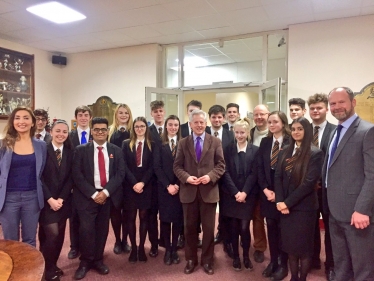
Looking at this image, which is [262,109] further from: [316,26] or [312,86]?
[316,26]

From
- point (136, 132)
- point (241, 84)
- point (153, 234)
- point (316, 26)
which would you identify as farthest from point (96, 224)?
point (316, 26)

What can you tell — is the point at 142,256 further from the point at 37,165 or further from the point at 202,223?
the point at 37,165

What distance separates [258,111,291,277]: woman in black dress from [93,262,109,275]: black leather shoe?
60.7 inches

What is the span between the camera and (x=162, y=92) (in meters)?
6.12

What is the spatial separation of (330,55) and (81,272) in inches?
193

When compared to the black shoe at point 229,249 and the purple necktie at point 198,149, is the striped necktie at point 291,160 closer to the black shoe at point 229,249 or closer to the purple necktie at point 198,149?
the purple necktie at point 198,149

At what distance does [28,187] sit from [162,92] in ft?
13.3

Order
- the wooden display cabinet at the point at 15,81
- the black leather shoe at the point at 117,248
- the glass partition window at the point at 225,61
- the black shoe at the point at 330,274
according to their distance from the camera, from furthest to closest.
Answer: the glass partition window at the point at 225,61 → the wooden display cabinet at the point at 15,81 → the black leather shoe at the point at 117,248 → the black shoe at the point at 330,274

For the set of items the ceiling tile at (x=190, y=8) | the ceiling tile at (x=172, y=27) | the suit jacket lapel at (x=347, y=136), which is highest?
the ceiling tile at (x=172, y=27)

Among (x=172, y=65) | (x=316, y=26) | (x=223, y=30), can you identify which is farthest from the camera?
(x=172, y=65)

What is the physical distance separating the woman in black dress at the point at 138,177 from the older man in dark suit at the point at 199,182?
39 centimetres

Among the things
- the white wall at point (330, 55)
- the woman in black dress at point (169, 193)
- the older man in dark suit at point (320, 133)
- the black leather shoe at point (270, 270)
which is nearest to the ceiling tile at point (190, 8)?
the white wall at point (330, 55)

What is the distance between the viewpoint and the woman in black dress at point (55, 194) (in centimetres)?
257

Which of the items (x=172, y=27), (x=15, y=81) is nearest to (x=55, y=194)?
(x=172, y=27)
